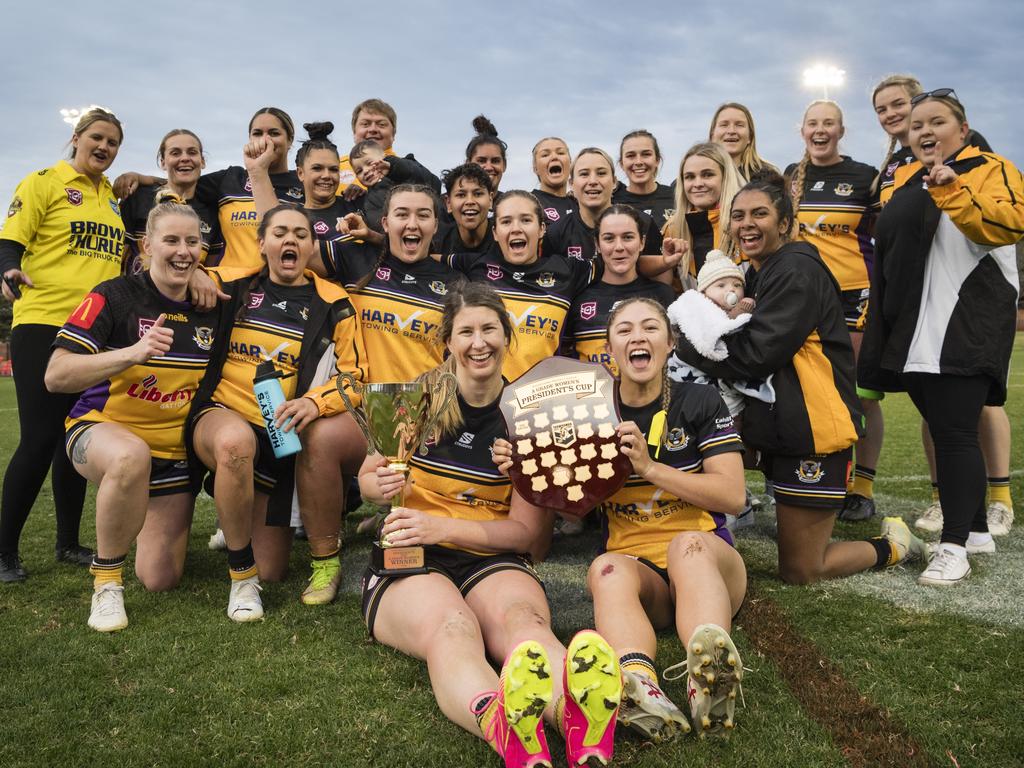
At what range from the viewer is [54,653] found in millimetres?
2865

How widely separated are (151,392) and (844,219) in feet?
13.3

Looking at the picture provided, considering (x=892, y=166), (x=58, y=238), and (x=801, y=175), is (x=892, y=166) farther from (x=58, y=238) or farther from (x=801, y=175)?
(x=58, y=238)

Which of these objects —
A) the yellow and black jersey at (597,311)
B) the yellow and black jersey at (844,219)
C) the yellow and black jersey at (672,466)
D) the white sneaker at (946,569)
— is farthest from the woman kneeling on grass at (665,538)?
the yellow and black jersey at (844,219)

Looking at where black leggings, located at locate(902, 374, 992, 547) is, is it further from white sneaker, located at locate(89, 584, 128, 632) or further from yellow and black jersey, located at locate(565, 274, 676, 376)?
white sneaker, located at locate(89, 584, 128, 632)

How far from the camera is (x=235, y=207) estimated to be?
4562mm

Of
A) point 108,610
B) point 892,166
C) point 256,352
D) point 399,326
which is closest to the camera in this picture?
point 108,610

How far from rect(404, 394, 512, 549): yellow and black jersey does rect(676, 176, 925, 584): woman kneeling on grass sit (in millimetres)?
1204

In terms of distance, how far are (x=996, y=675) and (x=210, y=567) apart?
3.48 m

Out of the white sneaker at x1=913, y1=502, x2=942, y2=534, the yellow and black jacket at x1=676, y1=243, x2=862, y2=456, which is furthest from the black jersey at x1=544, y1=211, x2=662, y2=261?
the white sneaker at x1=913, y1=502, x2=942, y2=534

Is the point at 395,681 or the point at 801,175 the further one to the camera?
the point at 801,175

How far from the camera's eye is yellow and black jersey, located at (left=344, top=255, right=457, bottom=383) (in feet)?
12.7

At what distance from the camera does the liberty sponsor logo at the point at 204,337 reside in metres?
3.59

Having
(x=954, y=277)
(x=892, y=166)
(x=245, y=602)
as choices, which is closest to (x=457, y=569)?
(x=245, y=602)

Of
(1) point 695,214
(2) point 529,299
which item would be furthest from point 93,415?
(1) point 695,214
